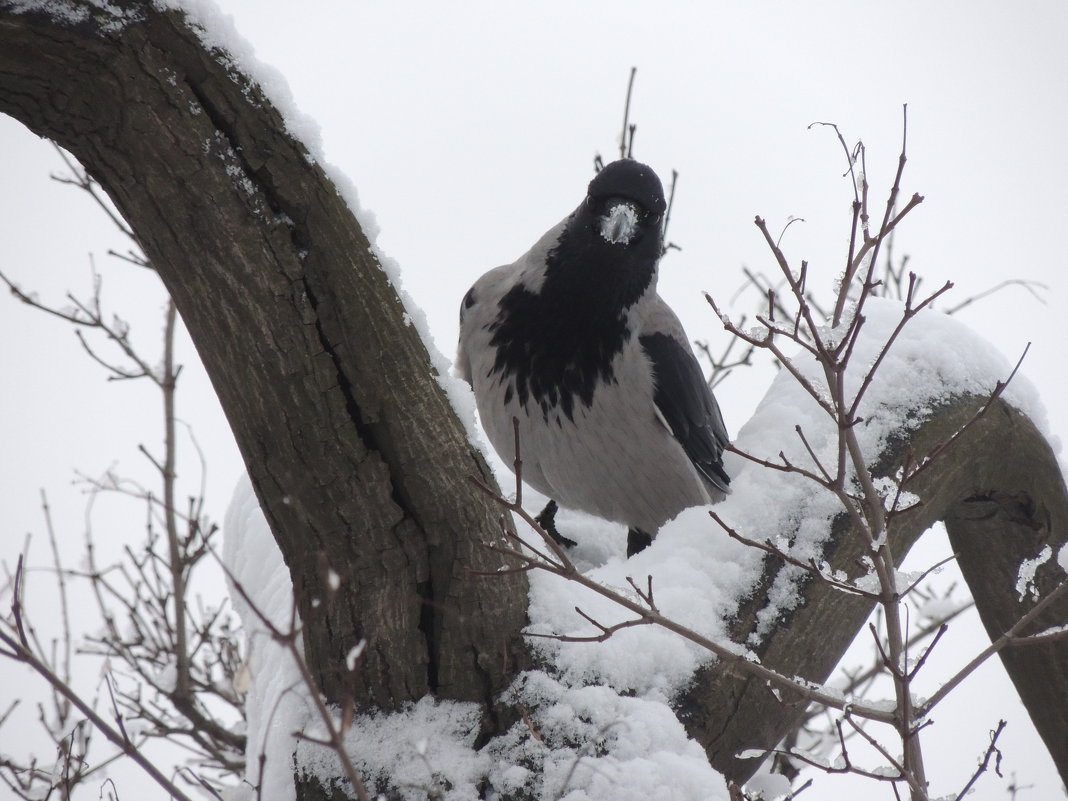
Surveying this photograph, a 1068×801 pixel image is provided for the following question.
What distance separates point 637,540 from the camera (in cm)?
395

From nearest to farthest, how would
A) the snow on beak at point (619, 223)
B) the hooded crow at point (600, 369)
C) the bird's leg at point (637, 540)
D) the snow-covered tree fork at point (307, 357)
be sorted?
the snow-covered tree fork at point (307, 357) → the snow on beak at point (619, 223) → the hooded crow at point (600, 369) → the bird's leg at point (637, 540)

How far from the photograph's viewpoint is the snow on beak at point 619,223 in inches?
134

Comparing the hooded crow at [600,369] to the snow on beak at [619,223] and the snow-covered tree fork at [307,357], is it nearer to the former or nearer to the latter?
the snow on beak at [619,223]

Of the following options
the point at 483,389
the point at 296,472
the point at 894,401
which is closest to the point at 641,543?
the point at 483,389

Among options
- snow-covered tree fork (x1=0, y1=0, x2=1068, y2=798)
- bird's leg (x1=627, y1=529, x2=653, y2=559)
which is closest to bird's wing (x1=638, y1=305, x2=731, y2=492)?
bird's leg (x1=627, y1=529, x2=653, y2=559)

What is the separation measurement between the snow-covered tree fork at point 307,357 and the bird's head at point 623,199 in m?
1.55

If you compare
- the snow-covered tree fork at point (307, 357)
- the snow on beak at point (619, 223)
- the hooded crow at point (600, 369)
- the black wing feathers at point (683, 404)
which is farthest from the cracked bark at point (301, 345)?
the black wing feathers at point (683, 404)

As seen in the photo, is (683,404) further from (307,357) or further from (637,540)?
(307,357)

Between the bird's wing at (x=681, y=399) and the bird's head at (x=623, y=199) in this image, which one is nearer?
the bird's head at (x=623, y=199)

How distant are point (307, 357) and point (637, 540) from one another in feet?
7.70

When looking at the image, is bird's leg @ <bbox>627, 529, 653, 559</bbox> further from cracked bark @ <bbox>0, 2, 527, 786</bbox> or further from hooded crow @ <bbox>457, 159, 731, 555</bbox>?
cracked bark @ <bbox>0, 2, 527, 786</bbox>

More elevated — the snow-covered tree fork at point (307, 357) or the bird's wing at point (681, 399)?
the bird's wing at point (681, 399)

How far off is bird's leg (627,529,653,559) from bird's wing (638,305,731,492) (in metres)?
0.38

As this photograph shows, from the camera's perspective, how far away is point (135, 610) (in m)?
4.33
